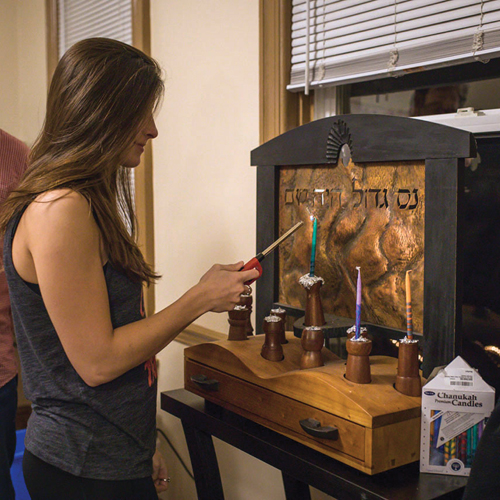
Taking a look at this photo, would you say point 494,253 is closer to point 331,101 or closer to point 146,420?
point 331,101

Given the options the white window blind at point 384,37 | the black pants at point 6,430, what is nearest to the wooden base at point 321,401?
the black pants at point 6,430

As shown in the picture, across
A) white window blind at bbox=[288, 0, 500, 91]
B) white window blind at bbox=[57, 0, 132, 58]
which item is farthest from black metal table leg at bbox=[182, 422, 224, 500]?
white window blind at bbox=[57, 0, 132, 58]

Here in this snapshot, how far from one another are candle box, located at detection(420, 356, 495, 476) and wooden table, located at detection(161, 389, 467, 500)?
3 cm

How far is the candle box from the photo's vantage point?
1.00 metres

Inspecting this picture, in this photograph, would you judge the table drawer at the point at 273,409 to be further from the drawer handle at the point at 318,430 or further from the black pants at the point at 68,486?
the black pants at the point at 68,486

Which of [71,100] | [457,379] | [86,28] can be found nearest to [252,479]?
[457,379]

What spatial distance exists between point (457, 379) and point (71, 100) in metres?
0.82

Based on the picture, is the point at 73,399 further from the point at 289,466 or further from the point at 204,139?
the point at 204,139

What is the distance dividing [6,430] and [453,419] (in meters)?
1.16

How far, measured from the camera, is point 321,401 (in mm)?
1078

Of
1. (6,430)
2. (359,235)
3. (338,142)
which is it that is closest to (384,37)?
(338,142)

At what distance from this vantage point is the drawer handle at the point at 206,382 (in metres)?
1.34

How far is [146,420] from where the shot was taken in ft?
3.96

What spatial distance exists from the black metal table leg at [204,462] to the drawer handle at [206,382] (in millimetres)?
158
